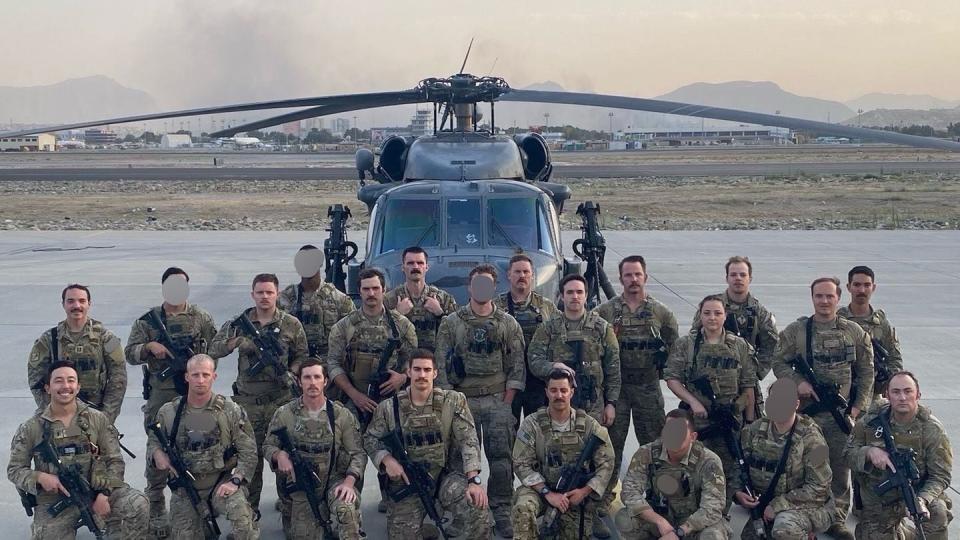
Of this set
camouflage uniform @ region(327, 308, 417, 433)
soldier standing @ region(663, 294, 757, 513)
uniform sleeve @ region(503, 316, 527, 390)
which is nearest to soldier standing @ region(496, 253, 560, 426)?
uniform sleeve @ region(503, 316, 527, 390)

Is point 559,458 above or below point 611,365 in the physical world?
below

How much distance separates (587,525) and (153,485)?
2.35m

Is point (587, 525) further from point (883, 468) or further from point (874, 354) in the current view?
point (874, 354)

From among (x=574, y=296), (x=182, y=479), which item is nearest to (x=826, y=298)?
(x=574, y=296)

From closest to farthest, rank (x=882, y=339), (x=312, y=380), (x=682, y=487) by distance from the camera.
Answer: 1. (x=682, y=487)
2. (x=312, y=380)
3. (x=882, y=339)

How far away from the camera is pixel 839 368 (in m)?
5.70

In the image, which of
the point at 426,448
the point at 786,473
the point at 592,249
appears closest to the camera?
the point at 786,473

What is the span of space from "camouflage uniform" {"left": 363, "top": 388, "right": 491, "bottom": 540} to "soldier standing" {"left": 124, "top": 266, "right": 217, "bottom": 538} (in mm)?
1540

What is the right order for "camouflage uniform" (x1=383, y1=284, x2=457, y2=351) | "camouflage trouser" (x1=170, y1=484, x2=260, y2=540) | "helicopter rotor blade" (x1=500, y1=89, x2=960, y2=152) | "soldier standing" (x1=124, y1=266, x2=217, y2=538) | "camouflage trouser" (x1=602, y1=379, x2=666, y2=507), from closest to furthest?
"camouflage trouser" (x1=170, y1=484, x2=260, y2=540), "soldier standing" (x1=124, y1=266, x2=217, y2=538), "camouflage trouser" (x1=602, y1=379, x2=666, y2=507), "camouflage uniform" (x1=383, y1=284, x2=457, y2=351), "helicopter rotor blade" (x1=500, y1=89, x2=960, y2=152)

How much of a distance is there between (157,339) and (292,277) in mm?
8407

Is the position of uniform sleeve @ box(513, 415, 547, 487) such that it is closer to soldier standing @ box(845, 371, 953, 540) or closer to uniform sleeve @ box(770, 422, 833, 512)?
uniform sleeve @ box(770, 422, 833, 512)

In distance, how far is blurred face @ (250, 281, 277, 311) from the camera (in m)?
5.92

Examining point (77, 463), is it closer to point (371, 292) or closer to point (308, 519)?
point (308, 519)

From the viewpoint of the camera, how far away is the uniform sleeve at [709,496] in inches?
185
